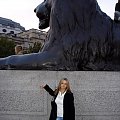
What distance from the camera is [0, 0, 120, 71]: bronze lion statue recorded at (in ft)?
17.9

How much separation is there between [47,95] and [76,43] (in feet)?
3.23

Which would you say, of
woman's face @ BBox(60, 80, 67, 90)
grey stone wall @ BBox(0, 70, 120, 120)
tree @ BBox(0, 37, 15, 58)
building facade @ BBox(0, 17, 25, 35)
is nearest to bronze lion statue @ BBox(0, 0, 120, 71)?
grey stone wall @ BBox(0, 70, 120, 120)

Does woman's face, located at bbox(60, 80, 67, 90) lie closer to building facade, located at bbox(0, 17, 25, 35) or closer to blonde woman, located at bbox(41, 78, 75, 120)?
blonde woman, located at bbox(41, 78, 75, 120)

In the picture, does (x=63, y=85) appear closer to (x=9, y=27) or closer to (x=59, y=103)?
(x=59, y=103)

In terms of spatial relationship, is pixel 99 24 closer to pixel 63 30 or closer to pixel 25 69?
pixel 63 30

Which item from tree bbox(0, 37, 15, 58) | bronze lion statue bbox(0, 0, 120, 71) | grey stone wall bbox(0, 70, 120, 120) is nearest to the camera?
grey stone wall bbox(0, 70, 120, 120)

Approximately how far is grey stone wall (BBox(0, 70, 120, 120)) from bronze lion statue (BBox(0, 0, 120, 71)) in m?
0.26

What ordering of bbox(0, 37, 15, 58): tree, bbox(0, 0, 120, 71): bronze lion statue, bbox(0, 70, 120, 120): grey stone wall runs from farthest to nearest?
bbox(0, 37, 15, 58): tree, bbox(0, 0, 120, 71): bronze lion statue, bbox(0, 70, 120, 120): grey stone wall

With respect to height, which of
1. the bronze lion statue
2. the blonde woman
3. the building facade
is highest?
the building facade

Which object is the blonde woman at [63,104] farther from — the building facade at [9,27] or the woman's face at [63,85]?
the building facade at [9,27]

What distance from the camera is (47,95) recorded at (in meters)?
5.10

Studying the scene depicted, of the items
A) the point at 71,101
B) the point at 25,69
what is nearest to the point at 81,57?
the point at 25,69

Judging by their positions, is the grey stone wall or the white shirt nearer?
the white shirt

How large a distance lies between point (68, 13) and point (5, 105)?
176 centimetres
